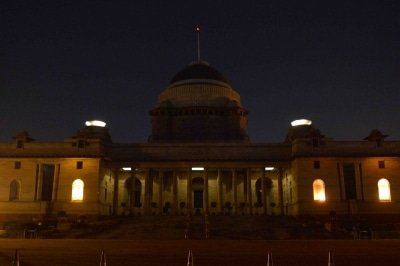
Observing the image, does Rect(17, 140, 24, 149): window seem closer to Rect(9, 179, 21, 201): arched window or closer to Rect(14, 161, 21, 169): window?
Rect(14, 161, 21, 169): window

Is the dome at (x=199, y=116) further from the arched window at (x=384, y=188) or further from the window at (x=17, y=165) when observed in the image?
the arched window at (x=384, y=188)

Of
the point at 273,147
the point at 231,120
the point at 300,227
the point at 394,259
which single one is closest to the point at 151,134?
the point at 231,120

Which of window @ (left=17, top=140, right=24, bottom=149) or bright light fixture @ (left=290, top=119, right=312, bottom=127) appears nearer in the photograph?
window @ (left=17, top=140, right=24, bottom=149)

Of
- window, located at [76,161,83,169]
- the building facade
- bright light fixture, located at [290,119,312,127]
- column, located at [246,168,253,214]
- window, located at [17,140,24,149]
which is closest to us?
the building facade

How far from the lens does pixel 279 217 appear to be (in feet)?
191

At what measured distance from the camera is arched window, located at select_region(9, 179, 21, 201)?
196 feet

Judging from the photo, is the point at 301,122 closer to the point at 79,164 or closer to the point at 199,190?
the point at 199,190

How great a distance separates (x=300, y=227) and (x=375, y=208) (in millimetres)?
13205

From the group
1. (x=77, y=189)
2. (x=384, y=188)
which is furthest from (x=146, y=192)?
(x=384, y=188)

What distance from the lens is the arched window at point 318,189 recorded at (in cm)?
6003

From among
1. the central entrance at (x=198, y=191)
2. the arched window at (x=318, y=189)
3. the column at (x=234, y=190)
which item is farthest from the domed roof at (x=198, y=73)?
the arched window at (x=318, y=189)

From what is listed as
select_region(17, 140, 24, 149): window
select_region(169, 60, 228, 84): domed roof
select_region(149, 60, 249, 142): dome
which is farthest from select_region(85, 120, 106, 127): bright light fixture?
select_region(169, 60, 228, 84): domed roof

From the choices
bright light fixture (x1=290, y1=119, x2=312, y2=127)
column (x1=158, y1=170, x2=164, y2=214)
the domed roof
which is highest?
the domed roof

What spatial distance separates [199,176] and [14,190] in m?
24.5
